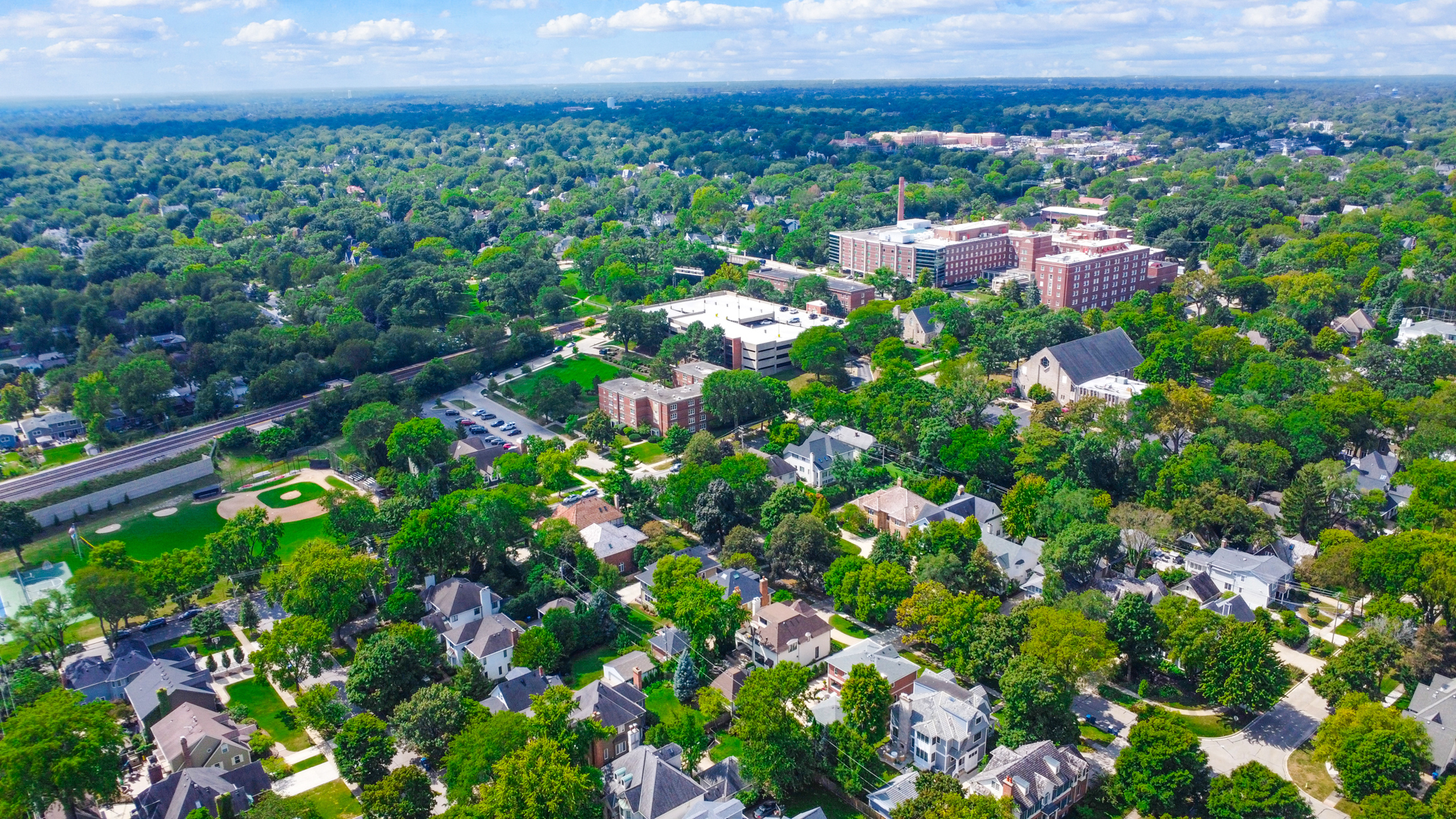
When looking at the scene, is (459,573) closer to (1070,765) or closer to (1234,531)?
(1070,765)

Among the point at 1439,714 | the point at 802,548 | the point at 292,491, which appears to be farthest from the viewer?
the point at 292,491

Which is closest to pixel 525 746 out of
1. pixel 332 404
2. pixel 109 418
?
pixel 332 404

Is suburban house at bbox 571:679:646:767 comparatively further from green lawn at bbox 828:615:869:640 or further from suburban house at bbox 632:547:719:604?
green lawn at bbox 828:615:869:640

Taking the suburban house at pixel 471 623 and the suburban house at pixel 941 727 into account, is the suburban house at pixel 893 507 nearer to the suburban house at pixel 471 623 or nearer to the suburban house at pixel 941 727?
the suburban house at pixel 941 727

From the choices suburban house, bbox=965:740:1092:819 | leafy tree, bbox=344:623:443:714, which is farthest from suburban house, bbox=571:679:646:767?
suburban house, bbox=965:740:1092:819

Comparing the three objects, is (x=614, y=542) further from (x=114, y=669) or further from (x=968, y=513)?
(x=114, y=669)

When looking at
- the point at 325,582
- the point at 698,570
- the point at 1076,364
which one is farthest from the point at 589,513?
the point at 1076,364
